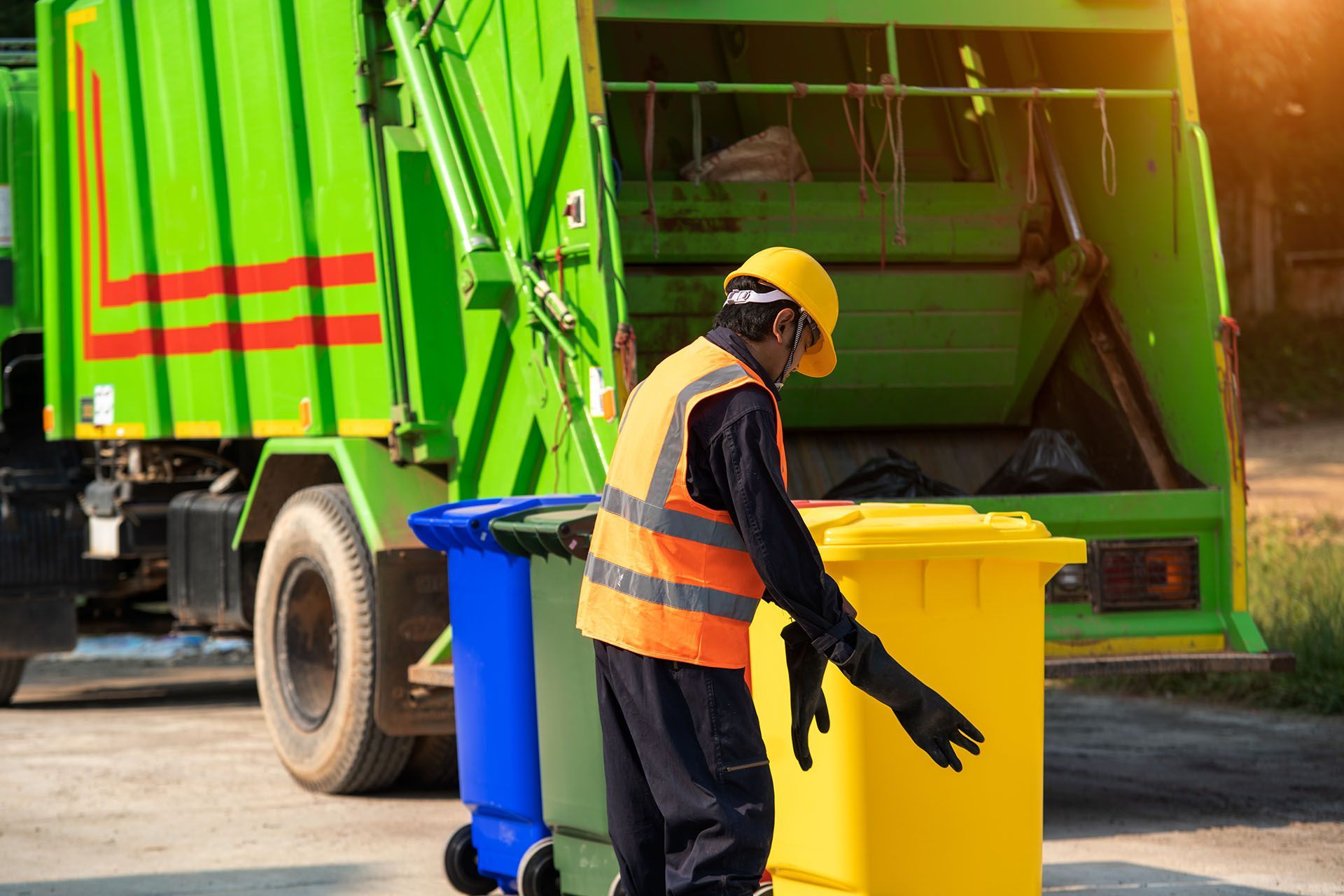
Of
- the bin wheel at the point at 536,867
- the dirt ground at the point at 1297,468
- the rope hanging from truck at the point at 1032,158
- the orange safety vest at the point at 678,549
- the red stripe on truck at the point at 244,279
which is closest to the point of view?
the orange safety vest at the point at 678,549

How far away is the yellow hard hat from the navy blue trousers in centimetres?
61

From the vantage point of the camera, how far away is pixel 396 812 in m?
6.39

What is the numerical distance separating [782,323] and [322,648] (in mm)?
3814

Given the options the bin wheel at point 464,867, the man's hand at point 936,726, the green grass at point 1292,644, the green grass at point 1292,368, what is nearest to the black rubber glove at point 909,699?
the man's hand at point 936,726

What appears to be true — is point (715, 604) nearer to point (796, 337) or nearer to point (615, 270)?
point (796, 337)

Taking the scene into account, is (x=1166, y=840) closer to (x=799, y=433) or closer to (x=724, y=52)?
(x=799, y=433)

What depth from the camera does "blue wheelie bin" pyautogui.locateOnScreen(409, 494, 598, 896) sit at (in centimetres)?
485

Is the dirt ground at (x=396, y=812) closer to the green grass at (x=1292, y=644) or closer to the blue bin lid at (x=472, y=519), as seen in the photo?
the green grass at (x=1292, y=644)

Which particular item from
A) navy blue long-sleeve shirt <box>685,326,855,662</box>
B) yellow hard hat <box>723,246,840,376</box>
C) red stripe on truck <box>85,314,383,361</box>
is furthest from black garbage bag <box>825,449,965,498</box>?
navy blue long-sleeve shirt <box>685,326,855,662</box>

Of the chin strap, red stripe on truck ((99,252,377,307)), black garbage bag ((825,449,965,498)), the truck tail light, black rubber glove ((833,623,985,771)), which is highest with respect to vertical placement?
red stripe on truck ((99,252,377,307))

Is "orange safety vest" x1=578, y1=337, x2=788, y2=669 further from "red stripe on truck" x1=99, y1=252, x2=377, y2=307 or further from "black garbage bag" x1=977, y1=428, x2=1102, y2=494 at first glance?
"red stripe on truck" x1=99, y1=252, x2=377, y2=307

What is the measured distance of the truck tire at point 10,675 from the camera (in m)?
9.15

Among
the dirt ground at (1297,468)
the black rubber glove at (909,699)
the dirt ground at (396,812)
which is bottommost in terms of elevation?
the dirt ground at (396,812)

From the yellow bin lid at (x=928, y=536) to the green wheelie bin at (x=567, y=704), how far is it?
624mm
